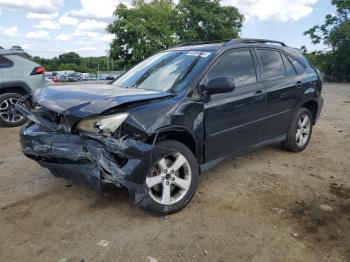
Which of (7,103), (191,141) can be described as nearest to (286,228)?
(191,141)

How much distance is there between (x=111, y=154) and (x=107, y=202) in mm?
955

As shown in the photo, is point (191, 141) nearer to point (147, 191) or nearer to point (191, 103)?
point (191, 103)

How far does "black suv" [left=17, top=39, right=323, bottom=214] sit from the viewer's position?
3.68 meters

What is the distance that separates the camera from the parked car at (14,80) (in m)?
8.85

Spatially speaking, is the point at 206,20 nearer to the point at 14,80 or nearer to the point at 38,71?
the point at 38,71

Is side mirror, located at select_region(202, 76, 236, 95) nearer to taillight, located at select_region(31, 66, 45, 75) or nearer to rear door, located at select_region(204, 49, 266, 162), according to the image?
rear door, located at select_region(204, 49, 266, 162)

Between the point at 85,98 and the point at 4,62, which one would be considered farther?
the point at 4,62

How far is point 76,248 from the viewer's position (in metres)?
3.48

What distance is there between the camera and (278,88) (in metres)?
5.58

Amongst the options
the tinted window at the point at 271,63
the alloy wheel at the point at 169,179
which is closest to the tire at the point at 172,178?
the alloy wheel at the point at 169,179

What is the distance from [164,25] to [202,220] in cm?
2914

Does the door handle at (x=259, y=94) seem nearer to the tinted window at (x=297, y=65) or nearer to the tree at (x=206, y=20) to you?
the tinted window at (x=297, y=65)

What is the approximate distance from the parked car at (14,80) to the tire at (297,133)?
596 cm

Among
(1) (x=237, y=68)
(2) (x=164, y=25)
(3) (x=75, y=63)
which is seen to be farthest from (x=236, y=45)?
(3) (x=75, y=63)
